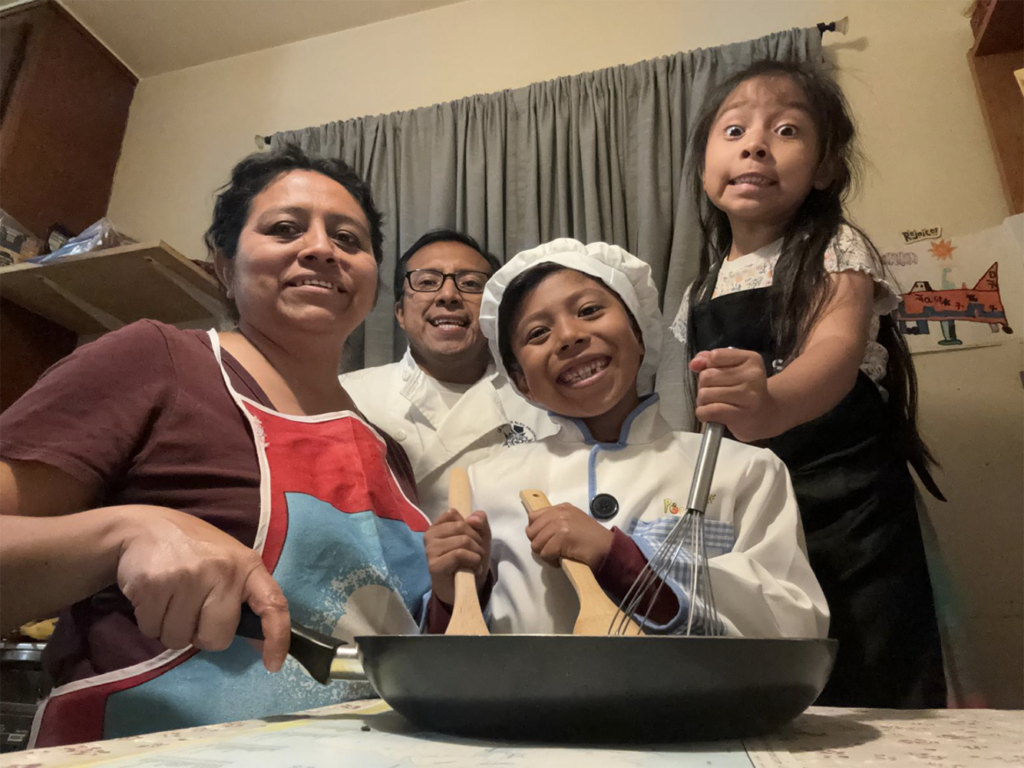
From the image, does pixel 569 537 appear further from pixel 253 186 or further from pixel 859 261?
pixel 253 186

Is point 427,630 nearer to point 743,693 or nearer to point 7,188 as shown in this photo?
point 743,693

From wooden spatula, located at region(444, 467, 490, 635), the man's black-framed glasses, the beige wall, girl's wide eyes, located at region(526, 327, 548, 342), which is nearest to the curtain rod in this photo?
the beige wall

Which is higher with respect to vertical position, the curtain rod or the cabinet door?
the cabinet door

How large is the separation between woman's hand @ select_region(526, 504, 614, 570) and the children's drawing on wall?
3.08 ft

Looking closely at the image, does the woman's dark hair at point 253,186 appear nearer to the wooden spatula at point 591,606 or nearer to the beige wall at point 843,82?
the wooden spatula at point 591,606

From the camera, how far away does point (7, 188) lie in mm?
1692

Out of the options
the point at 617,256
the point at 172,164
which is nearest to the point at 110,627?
the point at 617,256

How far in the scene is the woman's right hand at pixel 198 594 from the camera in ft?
1.56

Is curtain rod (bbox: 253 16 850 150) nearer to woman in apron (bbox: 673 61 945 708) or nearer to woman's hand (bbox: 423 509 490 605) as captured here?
woman in apron (bbox: 673 61 945 708)

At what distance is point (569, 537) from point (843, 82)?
1.37 m

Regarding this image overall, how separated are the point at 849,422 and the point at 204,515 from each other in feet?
2.58

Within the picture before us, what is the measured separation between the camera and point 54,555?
0.52 m

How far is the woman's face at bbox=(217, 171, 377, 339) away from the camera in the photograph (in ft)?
2.82

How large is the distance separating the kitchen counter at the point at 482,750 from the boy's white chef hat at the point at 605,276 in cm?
56
